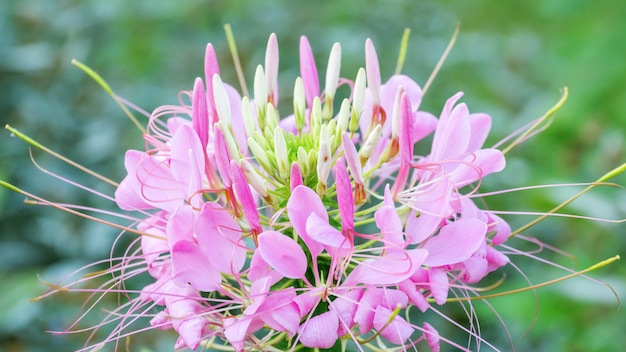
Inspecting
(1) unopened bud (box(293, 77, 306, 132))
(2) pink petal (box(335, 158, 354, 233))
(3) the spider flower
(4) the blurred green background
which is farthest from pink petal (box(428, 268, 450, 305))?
(4) the blurred green background

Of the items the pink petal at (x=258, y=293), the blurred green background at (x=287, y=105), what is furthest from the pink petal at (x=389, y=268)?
the blurred green background at (x=287, y=105)

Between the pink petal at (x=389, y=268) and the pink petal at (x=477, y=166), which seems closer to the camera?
the pink petal at (x=389, y=268)

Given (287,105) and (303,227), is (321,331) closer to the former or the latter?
(303,227)

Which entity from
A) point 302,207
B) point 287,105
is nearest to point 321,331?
point 302,207

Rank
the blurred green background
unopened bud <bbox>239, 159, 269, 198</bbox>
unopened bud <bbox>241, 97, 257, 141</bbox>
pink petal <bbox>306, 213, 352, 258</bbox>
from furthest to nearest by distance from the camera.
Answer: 1. the blurred green background
2. unopened bud <bbox>241, 97, 257, 141</bbox>
3. unopened bud <bbox>239, 159, 269, 198</bbox>
4. pink petal <bbox>306, 213, 352, 258</bbox>

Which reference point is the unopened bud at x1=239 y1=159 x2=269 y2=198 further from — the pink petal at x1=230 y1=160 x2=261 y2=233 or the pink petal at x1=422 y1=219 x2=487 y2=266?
the pink petal at x1=422 y1=219 x2=487 y2=266

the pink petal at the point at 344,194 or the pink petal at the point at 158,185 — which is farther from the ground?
the pink petal at the point at 344,194

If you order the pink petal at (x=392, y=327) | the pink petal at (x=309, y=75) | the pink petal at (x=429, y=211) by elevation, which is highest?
the pink petal at (x=309, y=75)

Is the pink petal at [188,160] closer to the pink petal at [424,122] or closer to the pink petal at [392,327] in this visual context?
the pink petal at [392,327]
